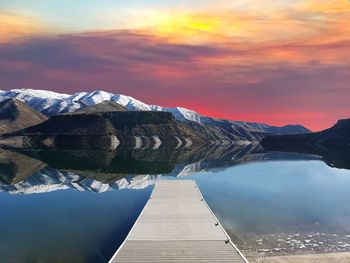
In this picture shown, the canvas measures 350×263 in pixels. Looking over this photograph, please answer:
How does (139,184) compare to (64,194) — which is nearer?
(64,194)

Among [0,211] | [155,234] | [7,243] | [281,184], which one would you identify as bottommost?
[281,184]

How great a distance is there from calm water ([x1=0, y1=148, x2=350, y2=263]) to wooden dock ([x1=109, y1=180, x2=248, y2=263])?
3.22 metres

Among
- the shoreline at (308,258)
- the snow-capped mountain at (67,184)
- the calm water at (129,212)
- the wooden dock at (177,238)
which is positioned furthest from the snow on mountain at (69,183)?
the shoreline at (308,258)

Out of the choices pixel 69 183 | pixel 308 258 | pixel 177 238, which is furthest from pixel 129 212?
pixel 69 183

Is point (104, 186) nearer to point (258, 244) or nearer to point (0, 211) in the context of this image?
point (0, 211)

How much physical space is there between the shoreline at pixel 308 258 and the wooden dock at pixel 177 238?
3.69 m

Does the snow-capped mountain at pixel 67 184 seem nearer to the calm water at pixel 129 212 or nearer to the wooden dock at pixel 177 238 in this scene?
the calm water at pixel 129 212

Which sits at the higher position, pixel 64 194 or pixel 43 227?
pixel 43 227

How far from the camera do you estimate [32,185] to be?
271ft

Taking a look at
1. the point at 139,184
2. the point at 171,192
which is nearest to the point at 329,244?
the point at 171,192

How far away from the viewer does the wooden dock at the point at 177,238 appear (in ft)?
97.9

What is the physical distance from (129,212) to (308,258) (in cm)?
2688

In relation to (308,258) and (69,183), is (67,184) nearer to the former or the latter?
(69,183)

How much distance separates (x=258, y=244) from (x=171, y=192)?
25604mm
